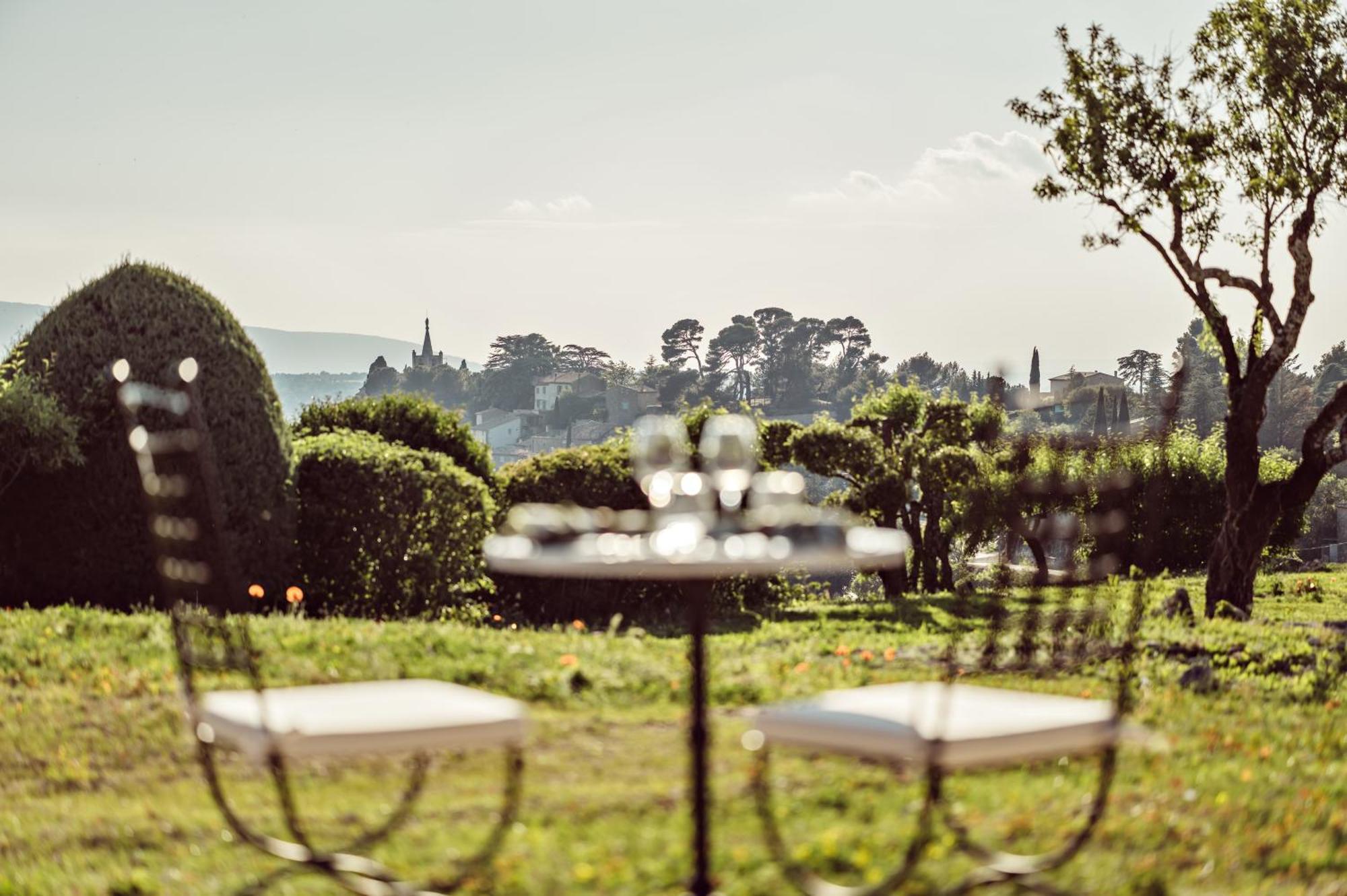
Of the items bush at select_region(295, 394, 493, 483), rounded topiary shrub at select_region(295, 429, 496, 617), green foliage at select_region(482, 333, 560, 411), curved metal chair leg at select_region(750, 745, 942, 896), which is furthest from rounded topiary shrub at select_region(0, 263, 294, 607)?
green foliage at select_region(482, 333, 560, 411)

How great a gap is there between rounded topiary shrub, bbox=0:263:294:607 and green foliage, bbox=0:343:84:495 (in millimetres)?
153

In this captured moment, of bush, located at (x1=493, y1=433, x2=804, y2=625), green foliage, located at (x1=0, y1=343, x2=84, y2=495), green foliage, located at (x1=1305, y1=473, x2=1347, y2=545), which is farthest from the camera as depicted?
green foliage, located at (x1=1305, y1=473, x2=1347, y2=545)

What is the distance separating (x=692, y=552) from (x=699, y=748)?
64cm

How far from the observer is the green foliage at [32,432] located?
42.8 ft

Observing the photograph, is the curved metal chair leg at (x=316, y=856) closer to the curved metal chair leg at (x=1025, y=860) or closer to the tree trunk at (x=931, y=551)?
the curved metal chair leg at (x=1025, y=860)

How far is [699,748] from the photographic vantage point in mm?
4234

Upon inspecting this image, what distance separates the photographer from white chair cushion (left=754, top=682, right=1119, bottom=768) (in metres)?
4.01

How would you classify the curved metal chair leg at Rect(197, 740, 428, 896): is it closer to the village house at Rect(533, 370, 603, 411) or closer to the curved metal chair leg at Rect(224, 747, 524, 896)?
the curved metal chair leg at Rect(224, 747, 524, 896)

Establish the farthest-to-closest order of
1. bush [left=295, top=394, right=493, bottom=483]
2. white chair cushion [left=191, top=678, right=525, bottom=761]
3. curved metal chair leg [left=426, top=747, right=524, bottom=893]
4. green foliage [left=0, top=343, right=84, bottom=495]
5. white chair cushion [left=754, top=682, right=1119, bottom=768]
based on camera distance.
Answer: bush [left=295, top=394, right=493, bottom=483] < green foliage [left=0, top=343, right=84, bottom=495] < curved metal chair leg [left=426, top=747, right=524, bottom=893] < white chair cushion [left=191, top=678, right=525, bottom=761] < white chair cushion [left=754, top=682, right=1119, bottom=768]

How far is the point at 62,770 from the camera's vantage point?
23.5 ft

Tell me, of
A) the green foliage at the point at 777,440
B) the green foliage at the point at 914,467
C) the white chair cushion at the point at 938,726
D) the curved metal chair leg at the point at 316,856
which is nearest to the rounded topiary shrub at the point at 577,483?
the green foliage at the point at 777,440

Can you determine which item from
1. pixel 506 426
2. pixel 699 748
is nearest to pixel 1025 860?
pixel 699 748

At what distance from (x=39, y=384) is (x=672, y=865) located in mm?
10700

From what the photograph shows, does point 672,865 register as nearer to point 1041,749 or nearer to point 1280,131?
point 1041,749
